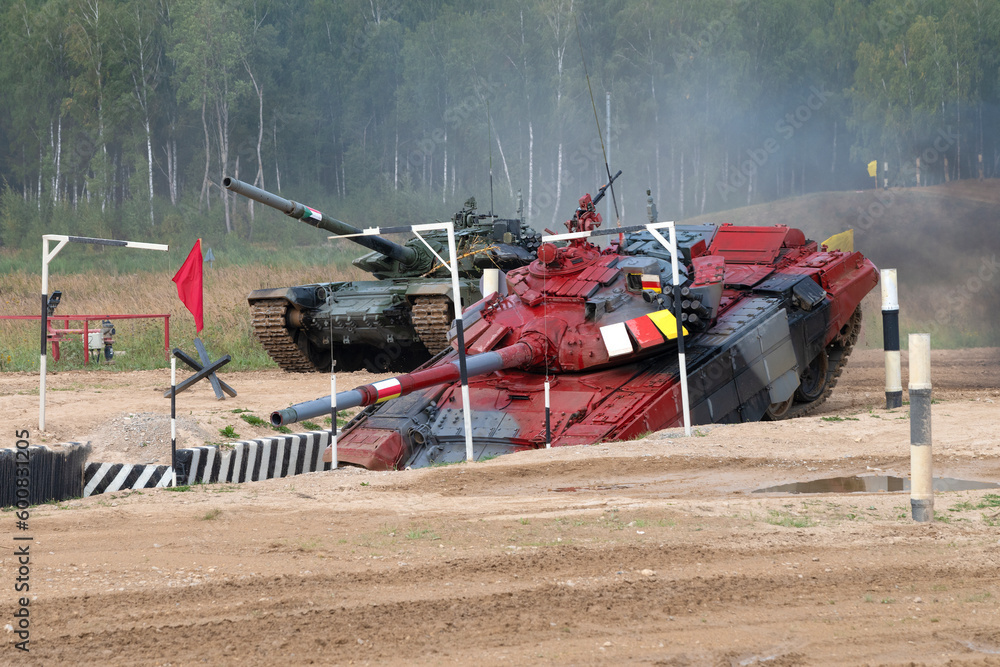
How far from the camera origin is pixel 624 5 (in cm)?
4494

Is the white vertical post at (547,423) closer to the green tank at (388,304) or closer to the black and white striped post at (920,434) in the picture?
the black and white striped post at (920,434)

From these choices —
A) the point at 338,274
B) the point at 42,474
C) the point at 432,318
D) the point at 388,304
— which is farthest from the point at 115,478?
the point at 338,274

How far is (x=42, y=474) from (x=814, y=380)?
9.77 m

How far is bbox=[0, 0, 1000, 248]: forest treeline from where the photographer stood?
38281 mm

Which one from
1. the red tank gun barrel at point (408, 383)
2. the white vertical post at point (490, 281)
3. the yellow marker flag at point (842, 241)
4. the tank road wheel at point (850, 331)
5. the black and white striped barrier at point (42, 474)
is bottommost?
the black and white striped barrier at point (42, 474)

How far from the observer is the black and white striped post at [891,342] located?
1200 cm

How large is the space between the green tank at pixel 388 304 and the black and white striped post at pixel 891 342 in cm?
652

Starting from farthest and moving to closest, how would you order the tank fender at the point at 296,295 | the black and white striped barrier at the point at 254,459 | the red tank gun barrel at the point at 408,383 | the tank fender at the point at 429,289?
the tank fender at the point at 296,295
the tank fender at the point at 429,289
the black and white striped barrier at the point at 254,459
the red tank gun barrel at the point at 408,383

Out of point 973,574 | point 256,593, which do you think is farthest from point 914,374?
point 256,593

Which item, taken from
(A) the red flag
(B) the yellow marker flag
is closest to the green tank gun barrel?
(A) the red flag

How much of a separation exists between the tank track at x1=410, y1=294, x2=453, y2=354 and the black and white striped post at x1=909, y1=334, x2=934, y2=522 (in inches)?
428

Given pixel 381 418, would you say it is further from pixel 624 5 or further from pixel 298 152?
pixel 624 5

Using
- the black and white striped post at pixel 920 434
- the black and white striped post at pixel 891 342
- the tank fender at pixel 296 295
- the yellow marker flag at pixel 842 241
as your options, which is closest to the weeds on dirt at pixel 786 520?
the black and white striped post at pixel 920 434

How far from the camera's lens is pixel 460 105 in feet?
137
